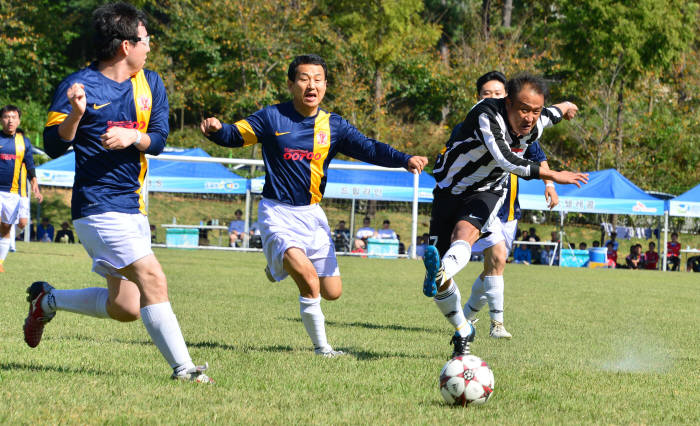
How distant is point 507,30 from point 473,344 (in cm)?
3438

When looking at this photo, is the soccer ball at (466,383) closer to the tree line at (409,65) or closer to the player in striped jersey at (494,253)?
the player in striped jersey at (494,253)

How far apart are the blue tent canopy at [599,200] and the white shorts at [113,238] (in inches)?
766

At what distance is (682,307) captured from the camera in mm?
11391

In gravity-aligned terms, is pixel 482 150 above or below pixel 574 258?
above

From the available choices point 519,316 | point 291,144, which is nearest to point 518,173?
point 291,144

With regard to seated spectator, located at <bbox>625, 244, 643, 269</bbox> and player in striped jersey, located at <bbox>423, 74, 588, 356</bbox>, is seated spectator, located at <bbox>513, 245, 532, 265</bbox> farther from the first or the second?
player in striped jersey, located at <bbox>423, 74, 588, 356</bbox>

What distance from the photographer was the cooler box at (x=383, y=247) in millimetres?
23203

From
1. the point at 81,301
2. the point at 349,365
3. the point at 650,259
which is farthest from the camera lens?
the point at 650,259

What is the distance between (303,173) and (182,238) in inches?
698

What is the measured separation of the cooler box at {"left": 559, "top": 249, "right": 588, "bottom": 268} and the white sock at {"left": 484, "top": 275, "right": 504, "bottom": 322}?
1757cm

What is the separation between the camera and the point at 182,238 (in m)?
23.4

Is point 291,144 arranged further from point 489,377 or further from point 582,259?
point 582,259

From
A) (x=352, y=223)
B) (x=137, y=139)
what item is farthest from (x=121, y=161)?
(x=352, y=223)

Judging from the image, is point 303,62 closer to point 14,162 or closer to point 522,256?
point 14,162
